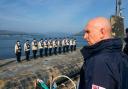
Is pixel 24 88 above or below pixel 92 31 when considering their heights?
below

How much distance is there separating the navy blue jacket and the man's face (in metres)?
0.14

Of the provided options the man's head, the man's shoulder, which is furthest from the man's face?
the man's shoulder

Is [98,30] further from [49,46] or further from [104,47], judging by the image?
[49,46]

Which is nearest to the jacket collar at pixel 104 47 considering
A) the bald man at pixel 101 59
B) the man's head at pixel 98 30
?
the bald man at pixel 101 59

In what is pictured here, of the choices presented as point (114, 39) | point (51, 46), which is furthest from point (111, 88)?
point (51, 46)

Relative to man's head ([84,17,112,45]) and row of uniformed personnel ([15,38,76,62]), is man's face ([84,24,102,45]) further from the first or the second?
row of uniformed personnel ([15,38,76,62])

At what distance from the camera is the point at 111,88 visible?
308 centimetres

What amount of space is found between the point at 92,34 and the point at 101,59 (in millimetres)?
442

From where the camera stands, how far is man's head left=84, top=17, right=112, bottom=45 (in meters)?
3.40

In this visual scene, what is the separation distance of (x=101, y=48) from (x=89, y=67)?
0.27m

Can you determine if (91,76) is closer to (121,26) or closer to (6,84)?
(6,84)

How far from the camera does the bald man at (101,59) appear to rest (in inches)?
121

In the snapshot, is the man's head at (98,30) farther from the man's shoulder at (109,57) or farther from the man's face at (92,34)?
the man's shoulder at (109,57)

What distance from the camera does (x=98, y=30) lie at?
134 inches
